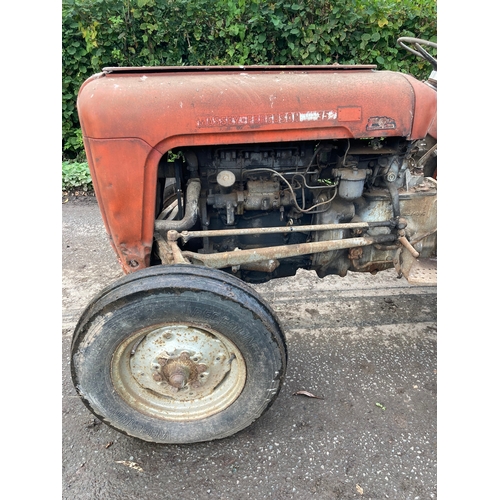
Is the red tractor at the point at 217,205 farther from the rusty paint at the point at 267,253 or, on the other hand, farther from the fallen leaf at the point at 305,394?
Result: the fallen leaf at the point at 305,394

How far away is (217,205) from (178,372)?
0.95 meters

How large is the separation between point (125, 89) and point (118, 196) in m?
0.53

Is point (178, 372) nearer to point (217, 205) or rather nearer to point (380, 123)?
point (217, 205)

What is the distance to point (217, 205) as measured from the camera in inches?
93.5

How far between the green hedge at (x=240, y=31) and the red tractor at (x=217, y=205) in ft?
10.8

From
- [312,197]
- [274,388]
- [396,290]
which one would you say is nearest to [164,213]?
[312,197]

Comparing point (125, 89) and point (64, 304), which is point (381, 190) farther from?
point (64, 304)

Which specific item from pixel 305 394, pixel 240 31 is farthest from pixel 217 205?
pixel 240 31

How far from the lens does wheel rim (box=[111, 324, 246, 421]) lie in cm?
200

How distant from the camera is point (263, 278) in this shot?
2691 mm

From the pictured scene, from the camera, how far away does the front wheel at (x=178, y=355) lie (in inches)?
72.2

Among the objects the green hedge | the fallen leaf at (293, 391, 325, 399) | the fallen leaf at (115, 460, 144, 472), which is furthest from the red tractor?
the green hedge

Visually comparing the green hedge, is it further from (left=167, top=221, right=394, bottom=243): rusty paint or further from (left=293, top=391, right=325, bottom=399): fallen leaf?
(left=293, top=391, right=325, bottom=399): fallen leaf

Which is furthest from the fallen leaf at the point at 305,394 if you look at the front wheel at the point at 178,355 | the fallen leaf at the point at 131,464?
the fallen leaf at the point at 131,464
